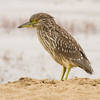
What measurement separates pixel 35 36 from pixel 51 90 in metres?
8.84

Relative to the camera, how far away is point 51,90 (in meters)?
7.55

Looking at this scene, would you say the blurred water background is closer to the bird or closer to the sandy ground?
the bird

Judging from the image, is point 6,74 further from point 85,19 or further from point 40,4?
point 40,4

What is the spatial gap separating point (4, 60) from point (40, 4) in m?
8.53

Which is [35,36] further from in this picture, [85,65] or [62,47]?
[85,65]

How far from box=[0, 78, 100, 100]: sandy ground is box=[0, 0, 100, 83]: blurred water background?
2.85 m

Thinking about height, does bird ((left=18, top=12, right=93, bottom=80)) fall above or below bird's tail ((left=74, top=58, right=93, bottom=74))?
above

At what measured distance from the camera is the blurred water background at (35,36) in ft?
39.3

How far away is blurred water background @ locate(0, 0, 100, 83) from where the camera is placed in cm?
1197

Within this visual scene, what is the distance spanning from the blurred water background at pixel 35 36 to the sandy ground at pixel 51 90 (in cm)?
285

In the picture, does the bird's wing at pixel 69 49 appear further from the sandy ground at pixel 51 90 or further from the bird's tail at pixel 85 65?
the sandy ground at pixel 51 90

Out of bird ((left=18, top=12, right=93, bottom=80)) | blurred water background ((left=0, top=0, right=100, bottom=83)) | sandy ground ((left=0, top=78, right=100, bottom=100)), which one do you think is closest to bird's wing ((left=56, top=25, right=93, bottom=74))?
bird ((left=18, top=12, right=93, bottom=80))

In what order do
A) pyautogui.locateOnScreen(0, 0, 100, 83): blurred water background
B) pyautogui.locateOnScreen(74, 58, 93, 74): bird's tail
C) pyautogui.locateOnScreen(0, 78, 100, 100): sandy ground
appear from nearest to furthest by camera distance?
pyautogui.locateOnScreen(0, 78, 100, 100): sandy ground, pyautogui.locateOnScreen(74, 58, 93, 74): bird's tail, pyautogui.locateOnScreen(0, 0, 100, 83): blurred water background

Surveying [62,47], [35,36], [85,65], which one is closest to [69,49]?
[62,47]
